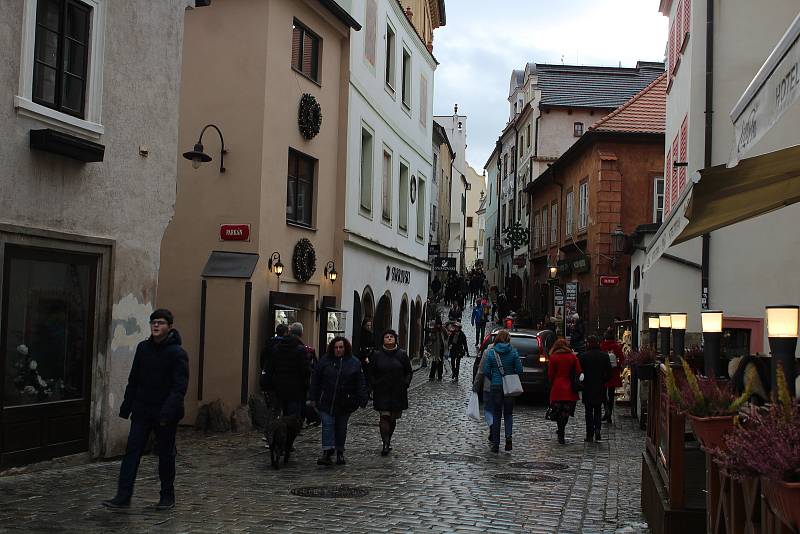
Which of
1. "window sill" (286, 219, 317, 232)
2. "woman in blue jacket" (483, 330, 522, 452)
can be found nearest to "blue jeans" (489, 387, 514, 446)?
"woman in blue jacket" (483, 330, 522, 452)

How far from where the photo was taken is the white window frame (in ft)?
36.1

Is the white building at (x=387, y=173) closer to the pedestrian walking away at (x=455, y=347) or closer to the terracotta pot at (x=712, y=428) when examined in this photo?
the pedestrian walking away at (x=455, y=347)

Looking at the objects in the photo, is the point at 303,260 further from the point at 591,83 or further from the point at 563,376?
the point at 591,83

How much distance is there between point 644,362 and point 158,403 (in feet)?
26.0

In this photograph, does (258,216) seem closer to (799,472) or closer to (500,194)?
(799,472)

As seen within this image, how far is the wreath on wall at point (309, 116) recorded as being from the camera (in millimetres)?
19688

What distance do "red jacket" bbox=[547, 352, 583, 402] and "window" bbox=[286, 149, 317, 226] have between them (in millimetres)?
6268

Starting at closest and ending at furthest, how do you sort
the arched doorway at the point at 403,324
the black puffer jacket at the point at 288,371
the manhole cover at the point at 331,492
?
the manhole cover at the point at 331,492 < the black puffer jacket at the point at 288,371 < the arched doorway at the point at 403,324

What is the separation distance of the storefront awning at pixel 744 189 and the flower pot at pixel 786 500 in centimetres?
325

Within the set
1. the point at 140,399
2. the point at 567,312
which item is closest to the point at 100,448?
the point at 140,399

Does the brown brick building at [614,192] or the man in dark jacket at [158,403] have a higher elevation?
the brown brick building at [614,192]

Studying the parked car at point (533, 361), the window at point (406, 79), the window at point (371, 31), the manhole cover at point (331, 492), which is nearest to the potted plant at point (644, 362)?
the manhole cover at point (331, 492)

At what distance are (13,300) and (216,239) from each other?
730cm

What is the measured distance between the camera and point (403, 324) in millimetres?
30812
